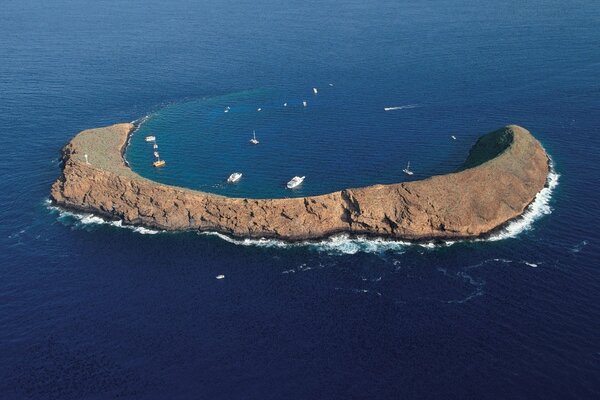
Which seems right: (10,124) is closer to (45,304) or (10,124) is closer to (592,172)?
(45,304)

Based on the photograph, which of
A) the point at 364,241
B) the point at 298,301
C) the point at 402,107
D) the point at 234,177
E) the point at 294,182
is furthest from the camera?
the point at 402,107

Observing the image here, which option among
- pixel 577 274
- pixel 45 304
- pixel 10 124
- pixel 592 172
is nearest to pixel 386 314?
pixel 577 274

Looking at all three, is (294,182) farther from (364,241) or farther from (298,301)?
(298,301)

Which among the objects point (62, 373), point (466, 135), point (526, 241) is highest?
point (466, 135)

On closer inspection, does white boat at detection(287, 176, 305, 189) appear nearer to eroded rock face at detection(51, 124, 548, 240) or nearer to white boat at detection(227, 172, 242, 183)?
eroded rock face at detection(51, 124, 548, 240)

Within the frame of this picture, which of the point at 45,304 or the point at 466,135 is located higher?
the point at 466,135

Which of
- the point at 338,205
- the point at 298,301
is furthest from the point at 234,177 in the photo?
the point at 298,301

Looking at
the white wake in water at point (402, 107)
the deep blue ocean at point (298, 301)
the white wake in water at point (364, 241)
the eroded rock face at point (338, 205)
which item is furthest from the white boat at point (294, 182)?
the white wake in water at point (402, 107)

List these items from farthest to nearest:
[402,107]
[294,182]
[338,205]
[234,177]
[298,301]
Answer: [402,107] → [234,177] → [294,182] → [338,205] → [298,301]

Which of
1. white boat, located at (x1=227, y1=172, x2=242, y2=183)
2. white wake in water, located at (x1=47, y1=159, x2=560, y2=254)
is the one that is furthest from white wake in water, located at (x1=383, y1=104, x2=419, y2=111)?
white wake in water, located at (x1=47, y1=159, x2=560, y2=254)
